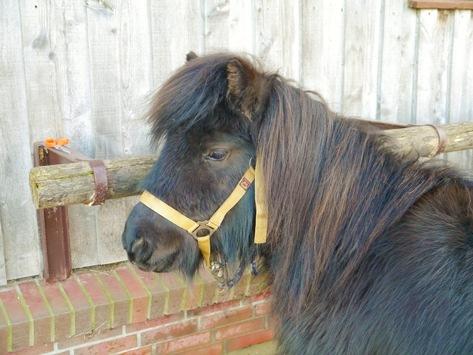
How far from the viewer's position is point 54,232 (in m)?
2.51

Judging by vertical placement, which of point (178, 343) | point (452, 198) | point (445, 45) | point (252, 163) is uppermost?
point (445, 45)

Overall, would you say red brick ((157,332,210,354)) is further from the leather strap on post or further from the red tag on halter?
the red tag on halter

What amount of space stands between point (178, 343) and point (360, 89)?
6.49 ft

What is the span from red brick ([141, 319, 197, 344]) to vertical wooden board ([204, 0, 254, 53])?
1.53 metres

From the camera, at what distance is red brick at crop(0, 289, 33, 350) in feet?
7.59

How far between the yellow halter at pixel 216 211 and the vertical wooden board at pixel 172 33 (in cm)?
117

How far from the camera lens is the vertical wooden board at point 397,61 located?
11.4ft

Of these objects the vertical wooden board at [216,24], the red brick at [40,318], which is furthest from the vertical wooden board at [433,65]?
the red brick at [40,318]

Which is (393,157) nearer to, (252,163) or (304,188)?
(304,188)

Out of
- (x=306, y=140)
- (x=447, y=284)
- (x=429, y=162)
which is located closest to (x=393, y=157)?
(x=429, y=162)

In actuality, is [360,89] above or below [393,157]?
above

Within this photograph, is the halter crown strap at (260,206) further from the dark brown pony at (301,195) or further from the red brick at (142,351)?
the red brick at (142,351)

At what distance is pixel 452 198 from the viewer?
1717 mm

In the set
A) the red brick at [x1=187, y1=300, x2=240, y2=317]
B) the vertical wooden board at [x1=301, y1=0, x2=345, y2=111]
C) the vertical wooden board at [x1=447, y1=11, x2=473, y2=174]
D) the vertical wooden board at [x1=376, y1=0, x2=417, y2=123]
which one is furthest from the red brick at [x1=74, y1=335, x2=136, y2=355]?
the vertical wooden board at [x1=447, y1=11, x2=473, y2=174]
